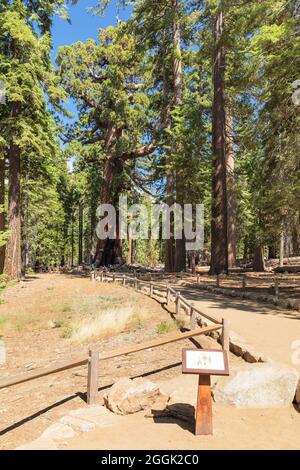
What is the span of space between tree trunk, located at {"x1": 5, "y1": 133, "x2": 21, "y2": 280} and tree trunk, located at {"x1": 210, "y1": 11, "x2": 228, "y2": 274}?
37.2ft

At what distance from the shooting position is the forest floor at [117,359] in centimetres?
547

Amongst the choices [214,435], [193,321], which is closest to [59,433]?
[214,435]

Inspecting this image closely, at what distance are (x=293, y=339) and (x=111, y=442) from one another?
5655 mm

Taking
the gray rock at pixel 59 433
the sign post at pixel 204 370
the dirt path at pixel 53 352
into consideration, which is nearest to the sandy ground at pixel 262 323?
the dirt path at pixel 53 352

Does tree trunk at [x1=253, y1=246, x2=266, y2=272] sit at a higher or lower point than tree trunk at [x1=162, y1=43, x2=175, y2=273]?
lower

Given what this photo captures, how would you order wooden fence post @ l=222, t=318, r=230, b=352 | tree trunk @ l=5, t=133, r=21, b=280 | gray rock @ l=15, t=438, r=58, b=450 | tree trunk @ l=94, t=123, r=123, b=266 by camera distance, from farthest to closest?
tree trunk @ l=94, t=123, r=123, b=266 → tree trunk @ l=5, t=133, r=21, b=280 → wooden fence post @ l=222, t=318, r=230, b=352 → gray rock @ l=15, t=438, r=58, b=450

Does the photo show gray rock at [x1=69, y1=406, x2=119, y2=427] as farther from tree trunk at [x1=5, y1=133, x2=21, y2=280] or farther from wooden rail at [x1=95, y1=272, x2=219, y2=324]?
tree trunk at [x1=5, y1=133, x2=21, y2=280]

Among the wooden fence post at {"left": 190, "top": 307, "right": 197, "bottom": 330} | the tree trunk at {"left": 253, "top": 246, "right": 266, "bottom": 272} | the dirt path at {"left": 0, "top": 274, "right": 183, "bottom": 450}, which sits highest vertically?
the tree trunk at {"left": 253, "top": 246, "right": 266, "bottom": 272}

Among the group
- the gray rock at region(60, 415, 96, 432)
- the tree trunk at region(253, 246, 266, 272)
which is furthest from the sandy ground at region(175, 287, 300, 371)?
the tree trunk at region(253, 246, 266, 272)

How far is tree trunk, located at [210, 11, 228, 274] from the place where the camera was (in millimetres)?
24453

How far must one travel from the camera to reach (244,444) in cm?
517

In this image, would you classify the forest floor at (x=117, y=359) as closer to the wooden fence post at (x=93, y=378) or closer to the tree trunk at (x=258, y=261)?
the wooden fence post at (x=93, y=378)

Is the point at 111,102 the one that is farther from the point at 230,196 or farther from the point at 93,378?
the point at 93,378

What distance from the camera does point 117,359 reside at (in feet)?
32.1
